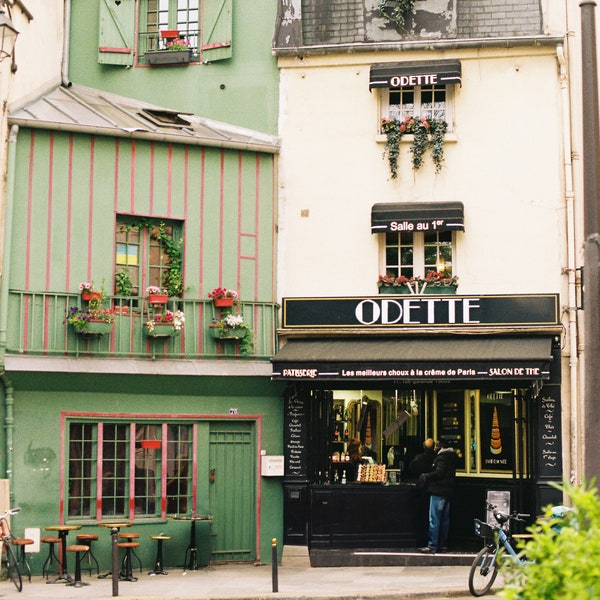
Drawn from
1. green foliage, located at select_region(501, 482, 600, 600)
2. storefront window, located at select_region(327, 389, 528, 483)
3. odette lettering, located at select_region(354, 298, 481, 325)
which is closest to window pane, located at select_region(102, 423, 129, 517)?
storefront window, located at select_region(327, 389, 528, 483)

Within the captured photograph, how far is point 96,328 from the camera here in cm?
1678

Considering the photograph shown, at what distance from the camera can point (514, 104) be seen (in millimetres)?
18188

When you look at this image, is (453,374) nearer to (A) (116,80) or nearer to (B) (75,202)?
(B) (75,202)

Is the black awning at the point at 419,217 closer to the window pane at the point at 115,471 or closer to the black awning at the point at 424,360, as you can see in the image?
the black awning at the point at 424,360

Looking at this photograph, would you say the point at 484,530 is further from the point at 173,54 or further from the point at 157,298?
the point at 173,54

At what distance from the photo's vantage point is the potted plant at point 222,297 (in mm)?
17672

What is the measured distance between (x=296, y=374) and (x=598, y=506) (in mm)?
10783

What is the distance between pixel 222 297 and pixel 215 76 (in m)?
3.88

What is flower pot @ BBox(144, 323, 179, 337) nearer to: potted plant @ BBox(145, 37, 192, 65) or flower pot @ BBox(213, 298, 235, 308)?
flower pot @ BBox(213, 298, 235, 308)

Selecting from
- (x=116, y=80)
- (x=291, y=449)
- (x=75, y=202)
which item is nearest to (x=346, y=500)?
(x=291, y=449)

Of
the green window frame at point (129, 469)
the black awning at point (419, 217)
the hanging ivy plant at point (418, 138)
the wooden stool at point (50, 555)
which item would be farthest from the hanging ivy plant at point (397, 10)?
the wooden stool at point (50, 555)

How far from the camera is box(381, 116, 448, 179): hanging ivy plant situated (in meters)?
18.2

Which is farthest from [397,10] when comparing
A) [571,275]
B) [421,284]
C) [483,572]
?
[483,572]

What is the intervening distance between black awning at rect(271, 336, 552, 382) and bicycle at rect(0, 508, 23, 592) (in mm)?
4459
